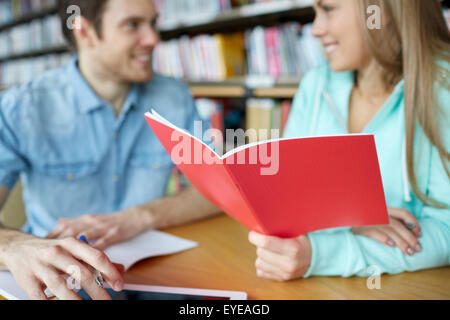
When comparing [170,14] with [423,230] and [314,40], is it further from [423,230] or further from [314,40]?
[423,230]

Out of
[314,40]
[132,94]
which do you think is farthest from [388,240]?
[314,40]

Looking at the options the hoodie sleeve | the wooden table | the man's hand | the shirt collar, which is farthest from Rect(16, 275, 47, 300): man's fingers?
the shirt collar

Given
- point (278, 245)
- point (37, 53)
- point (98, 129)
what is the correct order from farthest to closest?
point (37, 53) < point (98, 129) < point (278, 245)

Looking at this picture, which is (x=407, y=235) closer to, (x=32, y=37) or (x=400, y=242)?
(x=400, y=242)

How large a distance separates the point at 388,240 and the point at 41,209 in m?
0.92

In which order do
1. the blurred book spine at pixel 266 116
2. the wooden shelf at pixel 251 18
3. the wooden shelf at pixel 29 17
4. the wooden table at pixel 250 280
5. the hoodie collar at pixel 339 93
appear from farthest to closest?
the wooden shelf at pixel 29 17 → the blurred book spine at pixel 266 116 → the wooden shelf at pixel 251 18 → the hoodie collar at pixel 339 93 → the wooden table at pixel 250 280

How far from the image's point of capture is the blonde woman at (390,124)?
705 millimetres

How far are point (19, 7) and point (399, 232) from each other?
→ 5.08m

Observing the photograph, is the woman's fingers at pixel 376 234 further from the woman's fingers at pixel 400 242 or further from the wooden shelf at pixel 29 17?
the wooden shelf at pixel 29 17

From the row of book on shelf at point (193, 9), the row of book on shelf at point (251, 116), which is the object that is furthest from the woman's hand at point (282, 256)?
the row of book on shelf at point (193, 9)

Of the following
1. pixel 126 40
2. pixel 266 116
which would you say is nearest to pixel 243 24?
pixel 266 116

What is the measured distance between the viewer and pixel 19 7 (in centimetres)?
461

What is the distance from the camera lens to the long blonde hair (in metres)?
0.82

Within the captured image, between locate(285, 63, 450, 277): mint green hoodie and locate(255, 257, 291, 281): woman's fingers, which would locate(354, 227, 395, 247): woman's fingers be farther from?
locate(255, 257, 291, 281): woman's fingers
